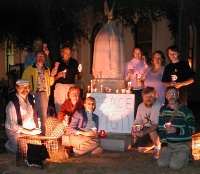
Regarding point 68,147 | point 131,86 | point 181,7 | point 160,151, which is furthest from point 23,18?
point 160,151

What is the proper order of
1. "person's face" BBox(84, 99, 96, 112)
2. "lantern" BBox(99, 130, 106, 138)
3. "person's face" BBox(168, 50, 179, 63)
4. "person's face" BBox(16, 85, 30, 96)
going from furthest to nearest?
"lantern" BBox(99, 130, 106, 138)
"person's face" BBox(168, 50, 179, 63)
"person's face" BBox(84, 99, 96, 112)
"person's face" BBox(16, 85, 30, 96)

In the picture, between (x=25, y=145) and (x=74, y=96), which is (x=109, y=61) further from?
(x=25, y=145)

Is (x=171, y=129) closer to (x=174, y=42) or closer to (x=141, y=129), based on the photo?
(x=141, y=129)

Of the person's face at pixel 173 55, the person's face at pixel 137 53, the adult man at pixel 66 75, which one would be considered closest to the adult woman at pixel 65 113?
the adult man at pixel 66 75

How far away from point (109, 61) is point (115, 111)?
1.18 m

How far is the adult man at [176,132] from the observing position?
734 cm

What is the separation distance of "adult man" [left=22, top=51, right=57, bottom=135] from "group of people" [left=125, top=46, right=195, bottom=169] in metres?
1.73

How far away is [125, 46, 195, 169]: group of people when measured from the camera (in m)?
7.37

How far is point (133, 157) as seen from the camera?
8.20 meters

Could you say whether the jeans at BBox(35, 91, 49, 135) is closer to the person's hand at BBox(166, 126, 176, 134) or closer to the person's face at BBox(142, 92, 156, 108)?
the person's face at BBox(142, 92, 156, 108)

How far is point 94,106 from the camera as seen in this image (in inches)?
347

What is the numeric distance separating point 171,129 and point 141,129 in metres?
1.22

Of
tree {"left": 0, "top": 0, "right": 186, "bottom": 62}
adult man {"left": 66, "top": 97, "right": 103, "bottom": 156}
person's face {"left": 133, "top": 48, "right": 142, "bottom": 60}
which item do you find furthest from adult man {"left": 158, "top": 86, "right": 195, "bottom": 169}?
tree {"left": 0, "top": 0, "right": 186, "bottom": 62}

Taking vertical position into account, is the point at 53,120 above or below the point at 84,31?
below
